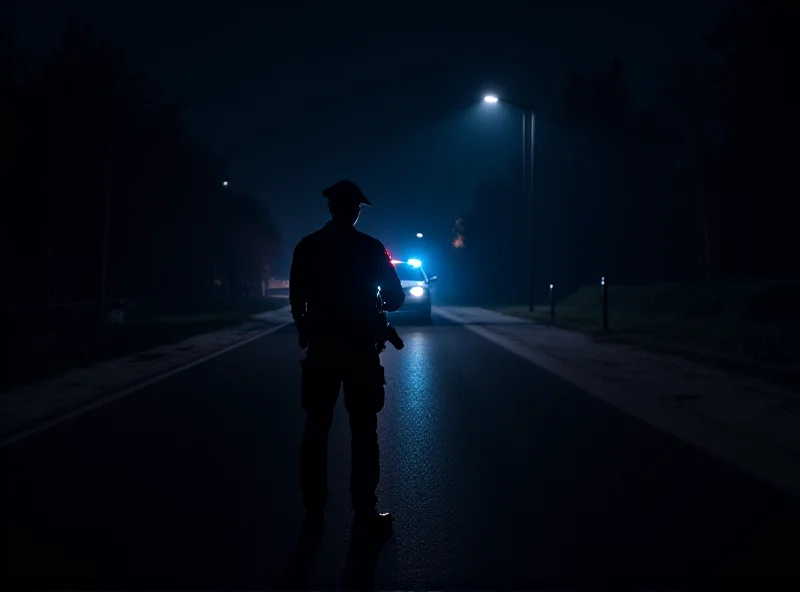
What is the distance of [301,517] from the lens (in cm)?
605

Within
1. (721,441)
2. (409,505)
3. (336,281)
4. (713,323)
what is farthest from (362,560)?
(713,323)

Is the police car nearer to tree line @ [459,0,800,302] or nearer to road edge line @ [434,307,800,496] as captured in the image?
tree line @ [459,0,800,302]

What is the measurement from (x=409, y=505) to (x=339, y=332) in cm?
155

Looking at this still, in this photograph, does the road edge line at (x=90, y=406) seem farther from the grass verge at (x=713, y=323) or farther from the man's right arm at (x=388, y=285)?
the grass verge at (x=713, y=323)

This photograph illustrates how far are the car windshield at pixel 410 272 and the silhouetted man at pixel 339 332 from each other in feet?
77.0

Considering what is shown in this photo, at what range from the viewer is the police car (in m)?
28.5

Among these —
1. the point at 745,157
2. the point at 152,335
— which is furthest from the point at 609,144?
the point at 152,335

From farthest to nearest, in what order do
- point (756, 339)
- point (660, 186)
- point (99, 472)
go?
point (660, 186) < point (756, 339) < point (99, 472)

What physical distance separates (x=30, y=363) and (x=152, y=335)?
9.18m

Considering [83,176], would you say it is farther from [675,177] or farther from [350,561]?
[675,177]

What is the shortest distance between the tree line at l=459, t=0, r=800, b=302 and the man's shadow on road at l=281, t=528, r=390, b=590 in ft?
100

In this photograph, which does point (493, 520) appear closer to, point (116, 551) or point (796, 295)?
point (116, 551)

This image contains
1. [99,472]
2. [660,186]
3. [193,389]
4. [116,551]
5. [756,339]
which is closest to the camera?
[116,551]

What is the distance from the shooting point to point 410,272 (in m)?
29.9
